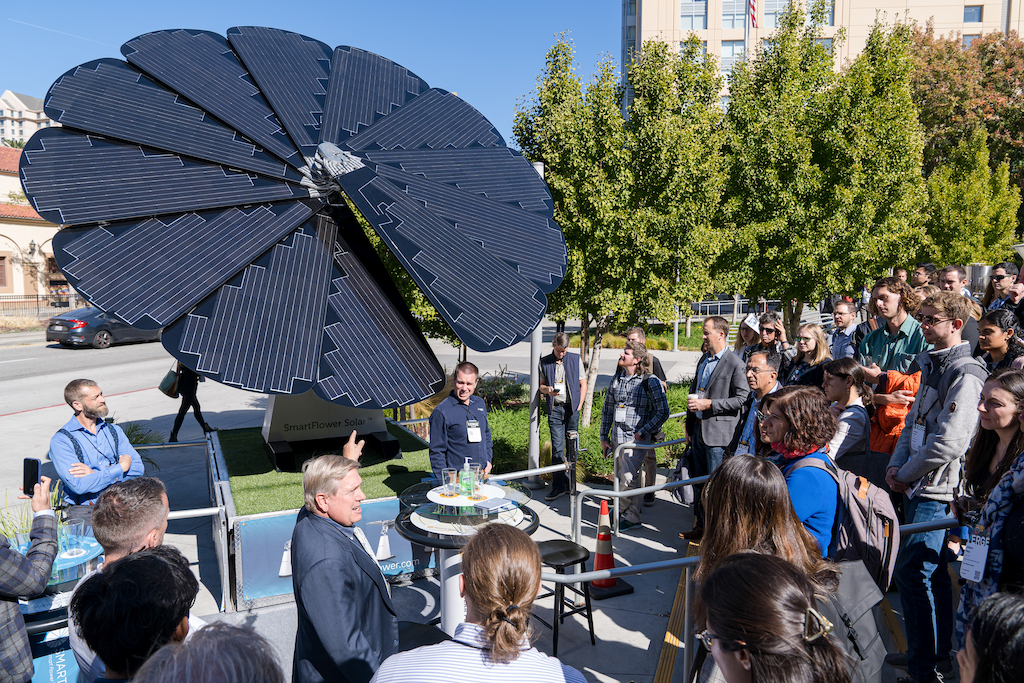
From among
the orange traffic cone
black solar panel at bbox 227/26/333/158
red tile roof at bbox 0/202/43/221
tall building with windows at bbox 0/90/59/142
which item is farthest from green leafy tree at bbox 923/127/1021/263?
tall building with windows at bbox 0/90/59/142

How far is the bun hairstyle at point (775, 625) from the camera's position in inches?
75.2

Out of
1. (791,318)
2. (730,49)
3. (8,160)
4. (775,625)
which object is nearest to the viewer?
(775,625)

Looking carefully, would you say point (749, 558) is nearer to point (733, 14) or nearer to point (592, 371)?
point (592, 371)

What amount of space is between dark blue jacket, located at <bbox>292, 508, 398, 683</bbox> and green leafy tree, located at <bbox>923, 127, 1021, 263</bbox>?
23962 mm

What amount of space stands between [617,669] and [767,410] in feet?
7.88

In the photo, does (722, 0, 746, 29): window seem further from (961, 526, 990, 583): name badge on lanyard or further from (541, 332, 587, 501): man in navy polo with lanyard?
(961, 526, 990, 583): name badge on lanyard

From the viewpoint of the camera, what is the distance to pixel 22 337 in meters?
28.7

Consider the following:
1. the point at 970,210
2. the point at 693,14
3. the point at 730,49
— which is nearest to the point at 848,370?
the point at 970,210

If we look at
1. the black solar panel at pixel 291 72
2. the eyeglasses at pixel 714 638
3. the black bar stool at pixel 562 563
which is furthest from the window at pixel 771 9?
the eyeglasses at pixel 714 638

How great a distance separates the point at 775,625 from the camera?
1.94 meters

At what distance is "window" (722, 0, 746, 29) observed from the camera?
44969mm

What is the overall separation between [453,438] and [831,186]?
13.0 m

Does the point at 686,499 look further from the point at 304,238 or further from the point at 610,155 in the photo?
the point at 610,155

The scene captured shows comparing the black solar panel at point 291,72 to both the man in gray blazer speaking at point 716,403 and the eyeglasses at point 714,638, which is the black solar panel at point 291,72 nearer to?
the man in gray blazer speaking at point 716,403
